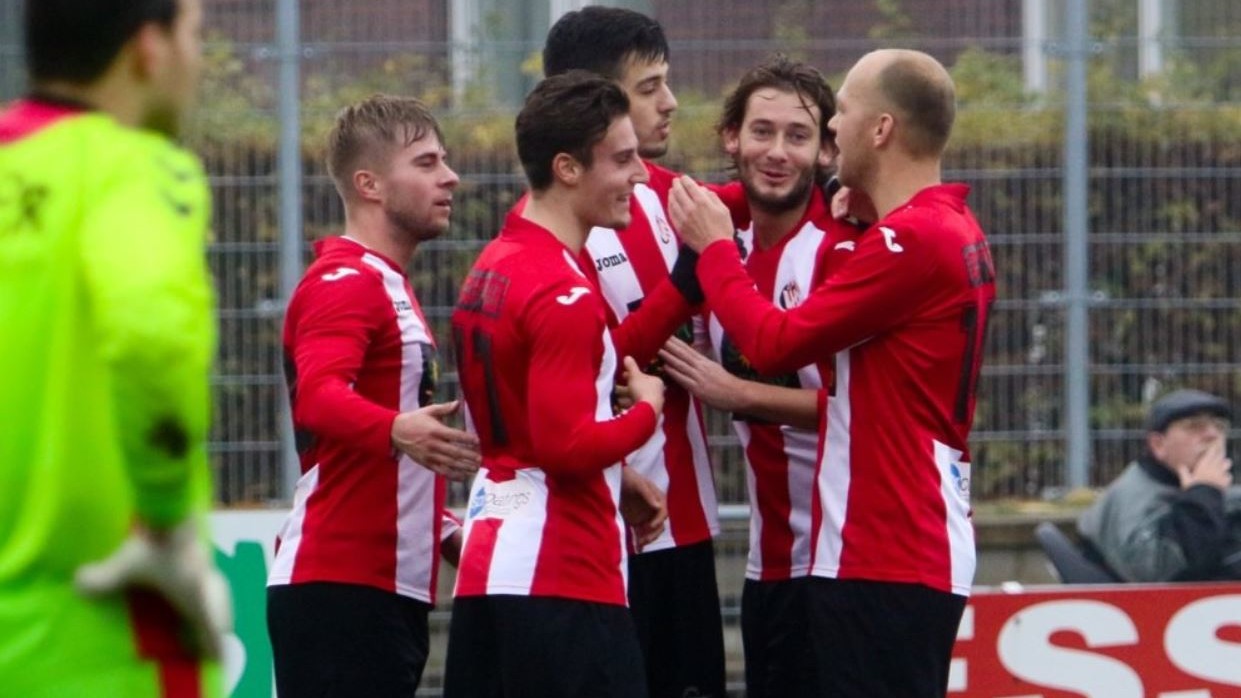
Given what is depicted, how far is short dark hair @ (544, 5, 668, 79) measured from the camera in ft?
19.2

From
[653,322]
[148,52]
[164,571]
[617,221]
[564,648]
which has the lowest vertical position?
[564,648]

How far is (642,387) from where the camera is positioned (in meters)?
5.04

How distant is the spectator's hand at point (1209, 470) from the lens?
841 cm

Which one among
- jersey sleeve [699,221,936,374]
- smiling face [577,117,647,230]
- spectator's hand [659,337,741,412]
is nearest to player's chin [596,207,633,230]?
smiling face [577,117,647,230]

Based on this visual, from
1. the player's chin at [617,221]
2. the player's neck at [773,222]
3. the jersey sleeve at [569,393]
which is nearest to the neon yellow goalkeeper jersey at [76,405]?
the jersey sleeve at [569,393]

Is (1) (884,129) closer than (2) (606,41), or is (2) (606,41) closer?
(1) (884,129)

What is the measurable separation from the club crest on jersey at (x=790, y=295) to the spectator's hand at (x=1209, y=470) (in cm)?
325

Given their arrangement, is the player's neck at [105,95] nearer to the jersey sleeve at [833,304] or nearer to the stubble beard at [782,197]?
the jersey sleeve at [833,304]

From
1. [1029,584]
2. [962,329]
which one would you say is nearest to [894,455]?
[962,329]

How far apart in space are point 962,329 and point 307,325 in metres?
1.59

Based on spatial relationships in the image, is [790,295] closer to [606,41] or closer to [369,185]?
[606,41]

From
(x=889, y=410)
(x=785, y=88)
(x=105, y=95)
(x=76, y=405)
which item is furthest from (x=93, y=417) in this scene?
(x=785, y=88)

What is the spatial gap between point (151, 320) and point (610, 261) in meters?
2.89

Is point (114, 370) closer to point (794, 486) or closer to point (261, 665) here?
point (794, 486)
